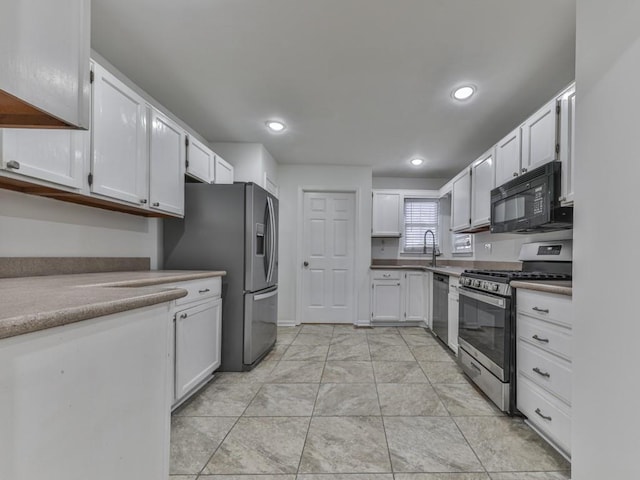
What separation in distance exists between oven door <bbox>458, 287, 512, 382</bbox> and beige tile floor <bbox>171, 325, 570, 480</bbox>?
30 centimetres

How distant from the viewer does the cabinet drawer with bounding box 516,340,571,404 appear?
5.00ft

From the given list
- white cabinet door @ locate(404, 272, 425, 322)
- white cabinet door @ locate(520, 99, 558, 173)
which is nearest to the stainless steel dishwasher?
white cabinet door @ locate(404, 272, 425, 322)

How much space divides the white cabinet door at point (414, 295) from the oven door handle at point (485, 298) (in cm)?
161

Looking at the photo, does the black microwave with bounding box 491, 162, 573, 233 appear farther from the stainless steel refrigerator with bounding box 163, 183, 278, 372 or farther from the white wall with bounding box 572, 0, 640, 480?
the stainless steel refrigerator with bounding box 163, 183, 278, 372

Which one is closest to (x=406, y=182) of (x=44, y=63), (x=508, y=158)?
(x=508, y=158)

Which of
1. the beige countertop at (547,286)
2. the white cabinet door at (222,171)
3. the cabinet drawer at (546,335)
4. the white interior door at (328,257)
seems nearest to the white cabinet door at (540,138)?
the beige countertop at (547,286)

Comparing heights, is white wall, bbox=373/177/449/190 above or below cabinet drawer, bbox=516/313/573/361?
above

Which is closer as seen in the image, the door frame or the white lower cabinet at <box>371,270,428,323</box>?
the white lower cabinet at <box>371,270,428,323</box>

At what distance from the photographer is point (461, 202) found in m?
3.68

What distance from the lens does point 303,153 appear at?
405cm

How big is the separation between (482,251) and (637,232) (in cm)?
300

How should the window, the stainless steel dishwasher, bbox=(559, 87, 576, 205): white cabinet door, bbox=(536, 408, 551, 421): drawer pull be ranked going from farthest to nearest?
the window, the stainless steel dishwasher, bbox=(559, 87, 576, 205): white cabinet door, bbox=(536, 408, 551, 421): drawer pull

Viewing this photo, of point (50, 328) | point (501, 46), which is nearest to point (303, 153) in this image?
point (501, 46)

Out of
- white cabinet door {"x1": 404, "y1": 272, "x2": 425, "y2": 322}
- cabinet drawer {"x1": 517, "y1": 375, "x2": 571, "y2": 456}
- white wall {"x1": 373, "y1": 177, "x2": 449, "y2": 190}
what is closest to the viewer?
cabinet drawer {"x1": 517, "y1": 375, "x2": 571, "y2": 456}
